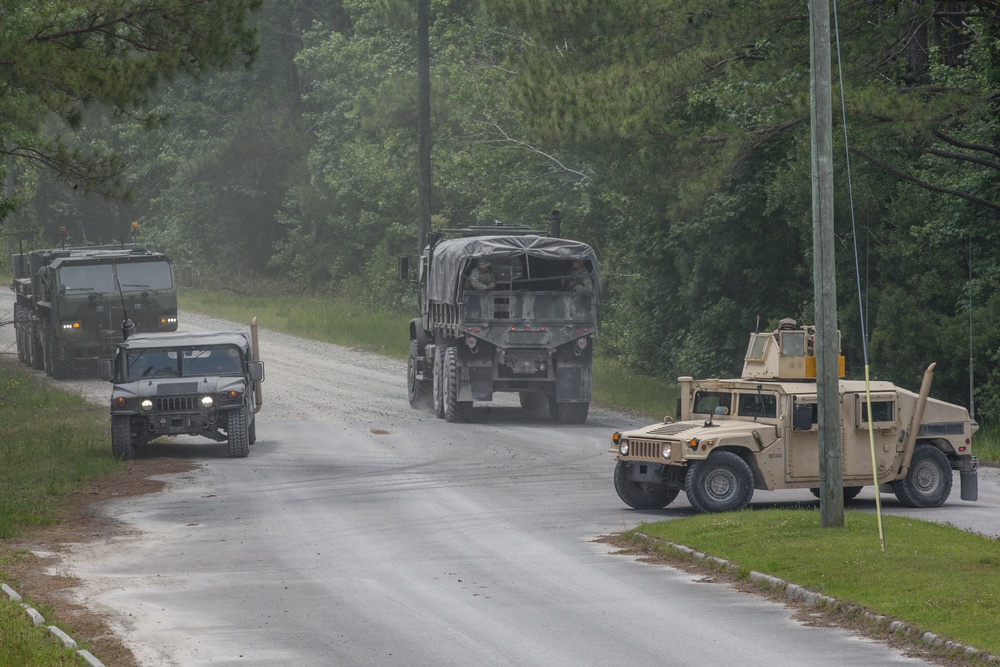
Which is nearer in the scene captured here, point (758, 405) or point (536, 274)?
point (758, 405)

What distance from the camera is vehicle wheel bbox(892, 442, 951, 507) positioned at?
59.3ft

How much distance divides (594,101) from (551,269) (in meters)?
3.17

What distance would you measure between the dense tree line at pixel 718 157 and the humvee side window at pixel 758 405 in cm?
304

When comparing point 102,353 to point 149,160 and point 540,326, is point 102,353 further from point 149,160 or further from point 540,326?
point 149,160

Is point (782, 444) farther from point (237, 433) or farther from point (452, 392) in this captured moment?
point (452, 392)

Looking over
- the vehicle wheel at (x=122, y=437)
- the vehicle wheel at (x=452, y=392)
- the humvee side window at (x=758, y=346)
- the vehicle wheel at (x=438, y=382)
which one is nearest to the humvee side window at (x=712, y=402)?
the humvee side window at (x=758, y=346)

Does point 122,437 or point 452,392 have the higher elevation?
point 452,392

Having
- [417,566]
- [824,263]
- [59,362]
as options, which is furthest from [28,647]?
[59,362]

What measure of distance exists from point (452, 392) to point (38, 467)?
8.10 m

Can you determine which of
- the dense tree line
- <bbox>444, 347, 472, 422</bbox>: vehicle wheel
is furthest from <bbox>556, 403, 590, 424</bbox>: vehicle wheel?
the dense tree line

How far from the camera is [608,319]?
40.4 metres

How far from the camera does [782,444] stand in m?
17.3

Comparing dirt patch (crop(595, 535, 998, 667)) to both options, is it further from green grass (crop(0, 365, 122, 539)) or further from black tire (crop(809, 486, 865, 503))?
green grass (crop(0, 365, 122, 539))

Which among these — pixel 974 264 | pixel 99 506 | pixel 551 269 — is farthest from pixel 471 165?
pixel 99 506
